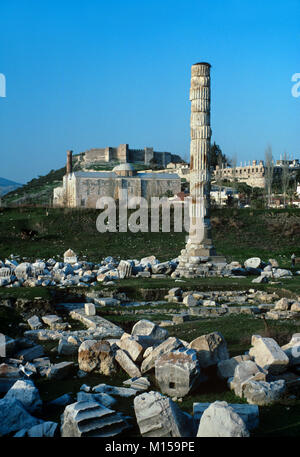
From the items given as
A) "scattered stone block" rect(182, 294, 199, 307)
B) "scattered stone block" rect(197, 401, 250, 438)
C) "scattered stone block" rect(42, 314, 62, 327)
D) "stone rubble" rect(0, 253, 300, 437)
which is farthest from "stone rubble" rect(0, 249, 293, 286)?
"scattered stone block" rect(197, 401, 250, 438)

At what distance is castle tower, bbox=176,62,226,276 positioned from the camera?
57.0 feet

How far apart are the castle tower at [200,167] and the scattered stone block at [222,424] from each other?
12.8 meters

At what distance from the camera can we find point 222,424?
4.20m

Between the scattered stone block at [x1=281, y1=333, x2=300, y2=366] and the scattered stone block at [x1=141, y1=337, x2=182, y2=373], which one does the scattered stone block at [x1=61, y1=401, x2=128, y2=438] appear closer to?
the scattered stone block at [x1=141, y1=337, x2=182, y2=373]

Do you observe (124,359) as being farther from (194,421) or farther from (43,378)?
(194,421)

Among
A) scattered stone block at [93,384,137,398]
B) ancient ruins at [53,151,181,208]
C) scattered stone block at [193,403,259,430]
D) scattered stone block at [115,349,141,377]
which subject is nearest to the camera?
scattered stone block at [193,403,259,430]

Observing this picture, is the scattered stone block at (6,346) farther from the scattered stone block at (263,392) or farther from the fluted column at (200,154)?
the fluted column at (200,154)

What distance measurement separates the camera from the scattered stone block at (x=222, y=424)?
4.19 metres

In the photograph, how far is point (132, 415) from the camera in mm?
5211

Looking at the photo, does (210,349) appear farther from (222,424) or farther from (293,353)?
(222,424)

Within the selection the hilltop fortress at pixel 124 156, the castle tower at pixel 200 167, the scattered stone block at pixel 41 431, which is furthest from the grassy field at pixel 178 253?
the hilltop fortress at pixel 124 156

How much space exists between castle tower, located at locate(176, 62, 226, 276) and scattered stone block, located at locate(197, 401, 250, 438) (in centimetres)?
1283

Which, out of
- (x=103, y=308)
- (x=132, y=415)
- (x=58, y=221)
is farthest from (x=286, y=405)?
(x=58, y=221)

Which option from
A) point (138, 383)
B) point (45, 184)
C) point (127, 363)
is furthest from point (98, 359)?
point (45, 184)
